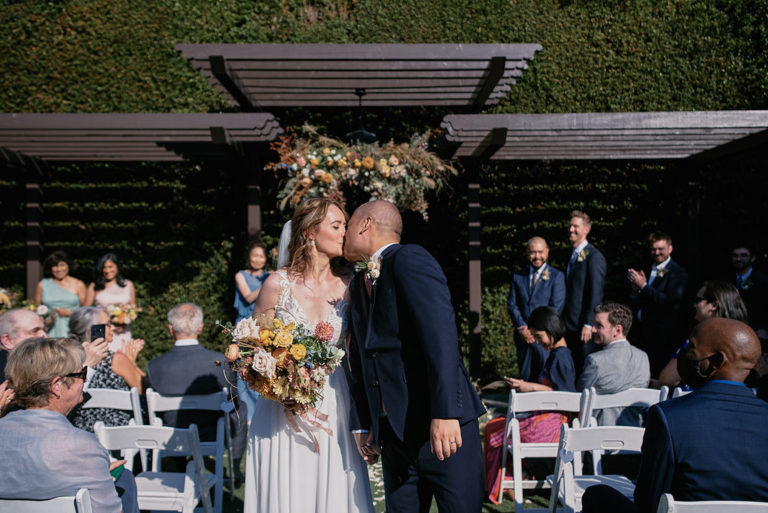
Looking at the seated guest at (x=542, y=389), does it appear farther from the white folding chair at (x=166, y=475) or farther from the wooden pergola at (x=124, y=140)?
the wooden pergola at (x=124, y=140)

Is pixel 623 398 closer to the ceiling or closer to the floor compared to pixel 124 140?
closer to the floor

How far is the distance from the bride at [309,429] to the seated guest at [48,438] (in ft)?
2.29

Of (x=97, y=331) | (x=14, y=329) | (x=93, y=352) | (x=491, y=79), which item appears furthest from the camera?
(x=491, y=79)

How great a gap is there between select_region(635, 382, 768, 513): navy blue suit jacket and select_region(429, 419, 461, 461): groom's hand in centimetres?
77

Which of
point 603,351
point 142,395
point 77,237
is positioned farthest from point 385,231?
point 77,237

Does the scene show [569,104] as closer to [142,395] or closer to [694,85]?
[694,85]

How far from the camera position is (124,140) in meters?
7.11

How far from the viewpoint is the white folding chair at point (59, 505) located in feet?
7.48

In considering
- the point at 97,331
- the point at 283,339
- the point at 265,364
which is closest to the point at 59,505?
the point at 265,364

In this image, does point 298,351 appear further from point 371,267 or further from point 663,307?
point 663,307

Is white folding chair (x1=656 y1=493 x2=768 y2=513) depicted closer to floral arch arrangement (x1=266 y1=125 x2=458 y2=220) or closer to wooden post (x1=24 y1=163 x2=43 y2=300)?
floral arch arrangement (x1=266 y1=125 x2=458 y2=220)

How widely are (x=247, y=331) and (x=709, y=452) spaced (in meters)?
1.95

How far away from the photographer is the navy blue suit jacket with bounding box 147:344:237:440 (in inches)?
165

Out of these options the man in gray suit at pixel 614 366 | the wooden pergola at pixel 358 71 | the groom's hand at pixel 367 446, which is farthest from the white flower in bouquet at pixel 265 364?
the wooden pergola at pixel 358 71
